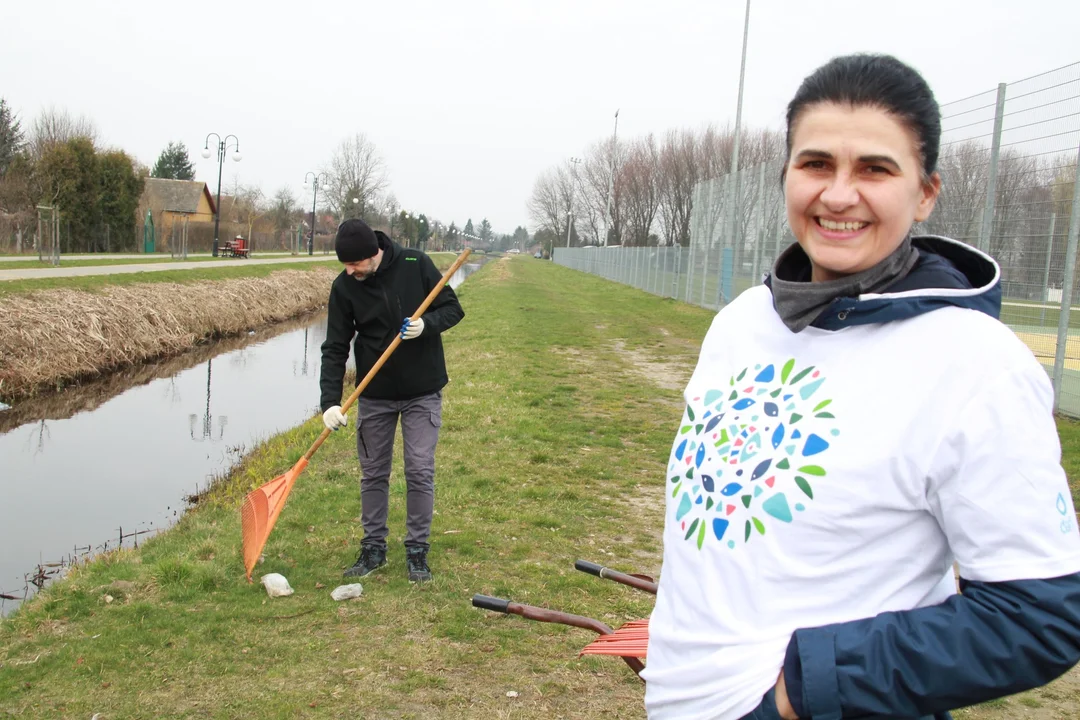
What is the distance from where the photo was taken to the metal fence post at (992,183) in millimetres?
9758

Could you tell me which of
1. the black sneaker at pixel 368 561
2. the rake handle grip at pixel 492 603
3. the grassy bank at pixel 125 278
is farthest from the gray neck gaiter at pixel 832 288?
the grassy bank at pixel 125 278

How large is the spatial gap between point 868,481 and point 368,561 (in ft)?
14.9

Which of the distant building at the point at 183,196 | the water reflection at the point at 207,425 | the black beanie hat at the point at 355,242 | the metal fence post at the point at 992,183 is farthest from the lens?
the distant building at the point at 183,196

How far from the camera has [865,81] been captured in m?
1.39

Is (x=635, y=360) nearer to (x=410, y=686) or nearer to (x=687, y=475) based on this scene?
(x=410, y=686)

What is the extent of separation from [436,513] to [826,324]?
5.34 metres

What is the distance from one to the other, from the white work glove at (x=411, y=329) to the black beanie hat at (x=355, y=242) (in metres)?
0.45

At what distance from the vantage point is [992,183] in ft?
32.2

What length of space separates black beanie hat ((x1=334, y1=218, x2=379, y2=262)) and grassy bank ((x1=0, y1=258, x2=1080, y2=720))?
1.92m

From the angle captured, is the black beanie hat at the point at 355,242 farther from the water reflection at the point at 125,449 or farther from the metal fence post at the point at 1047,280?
the metal fence post at the point at 1047,280

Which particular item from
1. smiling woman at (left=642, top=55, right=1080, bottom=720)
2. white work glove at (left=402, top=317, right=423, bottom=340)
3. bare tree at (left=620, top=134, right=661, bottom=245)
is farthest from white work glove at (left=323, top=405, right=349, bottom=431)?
bare tree at (left=620, top=134, right=661, bottom=245)

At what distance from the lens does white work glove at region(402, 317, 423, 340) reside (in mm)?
5148

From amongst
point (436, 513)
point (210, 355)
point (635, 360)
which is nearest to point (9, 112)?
point (210, 355)

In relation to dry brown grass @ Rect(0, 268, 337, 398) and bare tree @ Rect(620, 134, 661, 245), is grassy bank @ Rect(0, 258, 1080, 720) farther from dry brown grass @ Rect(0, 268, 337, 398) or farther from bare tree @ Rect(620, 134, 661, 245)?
bare tree @ Rect(620, 134, 661, 245)
